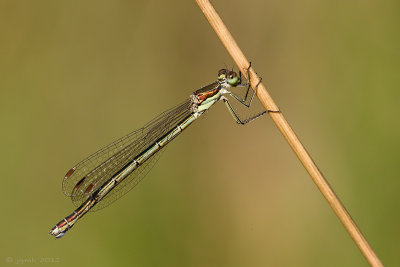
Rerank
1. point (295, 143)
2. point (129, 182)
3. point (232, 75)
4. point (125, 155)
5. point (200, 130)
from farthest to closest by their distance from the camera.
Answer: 1. point (200, 130)
2. point (125, 155)
3. point (129, 182)
4. point (232, 75)
5. point (295, 143)

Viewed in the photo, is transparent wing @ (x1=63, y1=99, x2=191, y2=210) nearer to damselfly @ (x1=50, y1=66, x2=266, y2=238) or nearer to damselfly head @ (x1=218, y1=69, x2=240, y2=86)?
damselfly @ (x1=50, y1=66, x2=266, y2=238)

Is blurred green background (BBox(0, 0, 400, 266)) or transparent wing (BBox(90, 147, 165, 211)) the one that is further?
transparent wing (BBox(90, 147, 165, 211))

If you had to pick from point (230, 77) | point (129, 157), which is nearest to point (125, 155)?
point (129, 157)

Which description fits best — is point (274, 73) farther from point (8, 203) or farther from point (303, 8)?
point (8, 203)

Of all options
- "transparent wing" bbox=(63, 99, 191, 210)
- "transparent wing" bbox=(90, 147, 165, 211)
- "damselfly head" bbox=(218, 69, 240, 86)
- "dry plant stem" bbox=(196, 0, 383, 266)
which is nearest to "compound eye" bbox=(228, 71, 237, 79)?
"damselfly head" bbox=(218, 69, 240, 86)

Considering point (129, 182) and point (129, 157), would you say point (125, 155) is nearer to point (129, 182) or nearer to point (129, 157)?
point (129, 157)

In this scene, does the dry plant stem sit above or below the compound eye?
below
